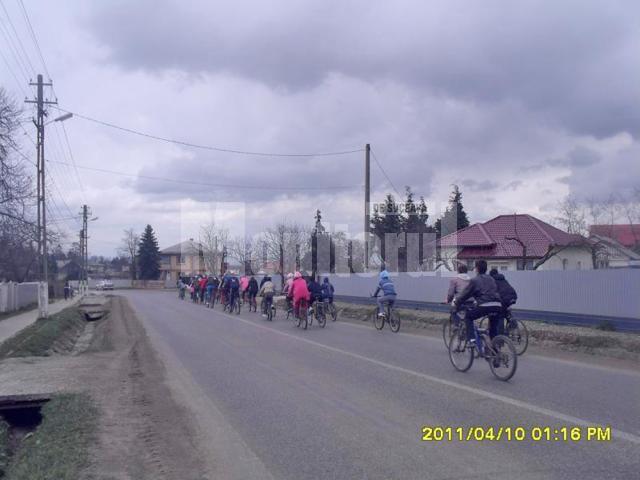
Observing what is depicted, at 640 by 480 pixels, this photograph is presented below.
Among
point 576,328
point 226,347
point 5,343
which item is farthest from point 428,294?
point 5,343

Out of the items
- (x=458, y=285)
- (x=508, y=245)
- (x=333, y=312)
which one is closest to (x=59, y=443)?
(x=458, y=285)

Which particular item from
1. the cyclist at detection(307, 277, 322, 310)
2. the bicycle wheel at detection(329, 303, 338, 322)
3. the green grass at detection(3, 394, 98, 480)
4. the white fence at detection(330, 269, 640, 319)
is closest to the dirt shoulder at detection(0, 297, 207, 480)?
the green grass at detection(3, 394, 98, 480)

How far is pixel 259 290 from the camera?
3806cm

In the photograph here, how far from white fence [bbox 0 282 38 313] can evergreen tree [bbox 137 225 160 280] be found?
2556 inches

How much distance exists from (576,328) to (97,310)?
3274 centimetres

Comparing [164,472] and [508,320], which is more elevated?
[508,320]

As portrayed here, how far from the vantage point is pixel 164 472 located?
6.48 metres

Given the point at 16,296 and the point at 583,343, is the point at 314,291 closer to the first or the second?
the point at 583,343

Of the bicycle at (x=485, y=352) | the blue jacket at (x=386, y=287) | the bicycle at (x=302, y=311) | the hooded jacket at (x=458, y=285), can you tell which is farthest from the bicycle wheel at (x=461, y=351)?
the bicycle at (x=302, y=311)

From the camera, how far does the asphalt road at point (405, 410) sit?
635 centimetres

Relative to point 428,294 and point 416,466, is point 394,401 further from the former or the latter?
point 428,294

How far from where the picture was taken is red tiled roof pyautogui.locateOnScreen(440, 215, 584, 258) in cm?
3712

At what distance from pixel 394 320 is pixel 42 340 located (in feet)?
34.6

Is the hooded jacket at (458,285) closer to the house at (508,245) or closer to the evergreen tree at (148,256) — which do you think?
the house at (508,245)
